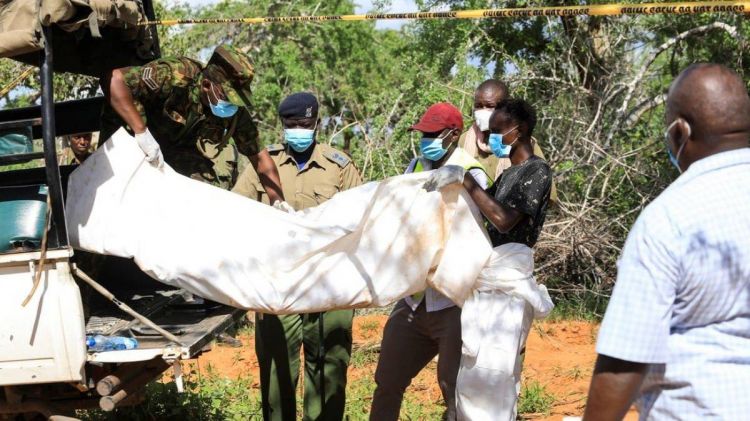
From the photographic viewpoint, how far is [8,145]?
3818mm

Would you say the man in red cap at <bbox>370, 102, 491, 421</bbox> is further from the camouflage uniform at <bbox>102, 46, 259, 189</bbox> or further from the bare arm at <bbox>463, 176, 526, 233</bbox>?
the camouflage uniform at <bbox>102, 46, 259, 189</bbox>

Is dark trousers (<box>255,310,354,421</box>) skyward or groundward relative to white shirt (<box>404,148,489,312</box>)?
Result: groundward

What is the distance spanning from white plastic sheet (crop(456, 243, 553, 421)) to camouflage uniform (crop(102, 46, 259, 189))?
1572 mm

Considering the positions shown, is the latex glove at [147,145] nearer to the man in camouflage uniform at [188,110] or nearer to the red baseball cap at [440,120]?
the man in camouflage uniform at [188,110]

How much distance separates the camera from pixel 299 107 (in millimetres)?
4984

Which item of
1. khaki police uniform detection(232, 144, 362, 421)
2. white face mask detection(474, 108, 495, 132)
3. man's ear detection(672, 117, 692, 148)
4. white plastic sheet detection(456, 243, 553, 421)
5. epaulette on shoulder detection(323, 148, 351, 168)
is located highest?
man's ear detection(672, 117, 692, 148)

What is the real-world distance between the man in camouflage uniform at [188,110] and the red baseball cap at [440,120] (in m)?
0.87

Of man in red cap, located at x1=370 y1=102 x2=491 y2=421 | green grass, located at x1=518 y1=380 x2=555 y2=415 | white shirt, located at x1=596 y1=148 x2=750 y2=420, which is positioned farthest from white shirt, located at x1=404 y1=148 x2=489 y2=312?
white shirt, located at x1=596 y1=148 x2=750 y2=420

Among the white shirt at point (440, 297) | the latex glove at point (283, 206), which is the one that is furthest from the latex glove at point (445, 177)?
the latex glove at point (283, 206)

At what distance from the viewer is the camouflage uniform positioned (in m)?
4.39

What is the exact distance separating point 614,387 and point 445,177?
1715mm

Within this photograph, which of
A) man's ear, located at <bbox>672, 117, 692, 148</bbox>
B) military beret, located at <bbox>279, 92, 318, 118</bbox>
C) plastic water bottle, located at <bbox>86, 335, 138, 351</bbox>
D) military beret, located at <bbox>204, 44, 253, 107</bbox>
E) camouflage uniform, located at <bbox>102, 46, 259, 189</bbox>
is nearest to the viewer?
man's ear, located at <bbox>672, 117, 692, 148</bbox>

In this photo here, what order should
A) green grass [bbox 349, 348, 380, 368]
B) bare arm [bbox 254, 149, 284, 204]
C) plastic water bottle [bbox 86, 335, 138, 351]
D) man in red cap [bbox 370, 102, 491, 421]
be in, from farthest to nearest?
green grass [bbox 349, 348, 380, 368], bare arm [bbox 254, 149, 284, 204], man in red cap [bbox 370, 102, 491, 421], plastic water bottle [bbox 86, 335, 138, 351]

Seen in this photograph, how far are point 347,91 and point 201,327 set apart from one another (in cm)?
921
